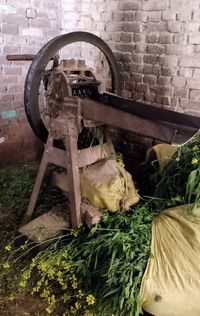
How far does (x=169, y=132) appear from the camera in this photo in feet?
6.90

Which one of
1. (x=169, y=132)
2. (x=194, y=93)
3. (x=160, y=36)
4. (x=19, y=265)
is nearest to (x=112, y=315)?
(x=19, y=265)

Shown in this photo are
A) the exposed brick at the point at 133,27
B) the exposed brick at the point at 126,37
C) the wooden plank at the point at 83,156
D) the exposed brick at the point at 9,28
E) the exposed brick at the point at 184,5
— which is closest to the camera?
the wooden plank at the point at 83,156

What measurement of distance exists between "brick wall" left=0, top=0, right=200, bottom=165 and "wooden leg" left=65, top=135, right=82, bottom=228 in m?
1.39

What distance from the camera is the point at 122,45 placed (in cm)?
367

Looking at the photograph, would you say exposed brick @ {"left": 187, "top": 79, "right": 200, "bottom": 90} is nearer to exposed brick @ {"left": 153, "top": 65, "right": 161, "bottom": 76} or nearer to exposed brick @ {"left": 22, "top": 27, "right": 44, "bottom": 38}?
exposed brick @ {"left": 153, "top": 65, "right": 161, "bottom": 76}

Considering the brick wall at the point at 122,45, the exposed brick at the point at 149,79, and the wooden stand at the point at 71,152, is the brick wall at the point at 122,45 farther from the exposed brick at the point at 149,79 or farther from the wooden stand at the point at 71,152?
the wooden stand at the point at 71,152

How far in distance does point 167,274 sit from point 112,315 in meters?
0.42

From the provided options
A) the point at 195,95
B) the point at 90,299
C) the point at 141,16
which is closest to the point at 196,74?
the point at 195,95

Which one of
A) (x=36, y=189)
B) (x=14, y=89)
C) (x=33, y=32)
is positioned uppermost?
(x=33, y=32)

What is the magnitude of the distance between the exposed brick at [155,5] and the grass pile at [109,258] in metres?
1.53

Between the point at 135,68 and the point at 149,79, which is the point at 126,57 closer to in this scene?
the point at 135,68

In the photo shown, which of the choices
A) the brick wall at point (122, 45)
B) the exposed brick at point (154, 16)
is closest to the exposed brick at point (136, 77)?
the brick wall at point (122, 45)

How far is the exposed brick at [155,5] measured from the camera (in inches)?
126

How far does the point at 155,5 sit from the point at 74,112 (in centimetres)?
163
